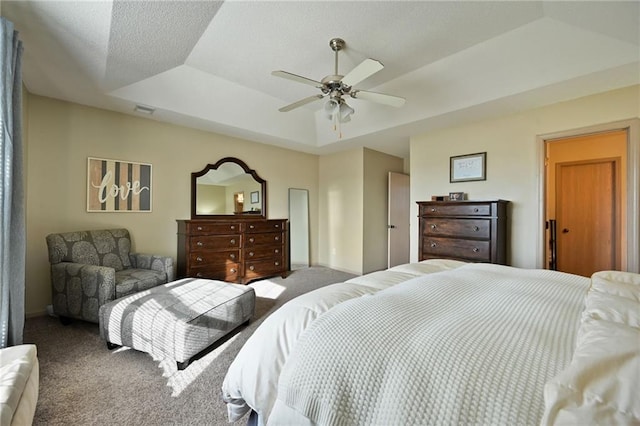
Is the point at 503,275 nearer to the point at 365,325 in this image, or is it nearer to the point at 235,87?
the point at 365,325

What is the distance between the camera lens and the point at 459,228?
3.05 m

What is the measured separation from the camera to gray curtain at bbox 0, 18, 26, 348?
1.53m

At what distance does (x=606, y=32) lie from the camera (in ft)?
6.54

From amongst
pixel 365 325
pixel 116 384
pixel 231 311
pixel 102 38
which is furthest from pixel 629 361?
pixel 102 38

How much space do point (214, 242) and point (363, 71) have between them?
2.76m

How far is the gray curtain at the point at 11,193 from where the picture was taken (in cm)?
153

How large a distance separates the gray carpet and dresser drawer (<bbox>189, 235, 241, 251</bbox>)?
1.25 metres

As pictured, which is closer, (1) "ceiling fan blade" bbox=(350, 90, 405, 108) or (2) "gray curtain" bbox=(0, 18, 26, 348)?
(2) "gray curtain" bbox=(0, 18, 26, 348)

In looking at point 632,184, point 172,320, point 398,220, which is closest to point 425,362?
point 172,320

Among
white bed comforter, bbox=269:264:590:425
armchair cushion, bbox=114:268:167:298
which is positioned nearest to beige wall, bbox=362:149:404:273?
armchair cushion, bbox=114:268:167:298

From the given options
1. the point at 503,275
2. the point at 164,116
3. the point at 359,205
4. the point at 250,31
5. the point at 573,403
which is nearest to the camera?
the point at 573,403

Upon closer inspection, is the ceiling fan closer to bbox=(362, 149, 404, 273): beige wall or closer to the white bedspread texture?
the white bedspread texture

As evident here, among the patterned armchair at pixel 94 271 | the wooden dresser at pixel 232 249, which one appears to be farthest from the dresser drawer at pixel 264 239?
the patterned armchair at pixel 94 271

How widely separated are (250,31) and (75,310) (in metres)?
3.01
